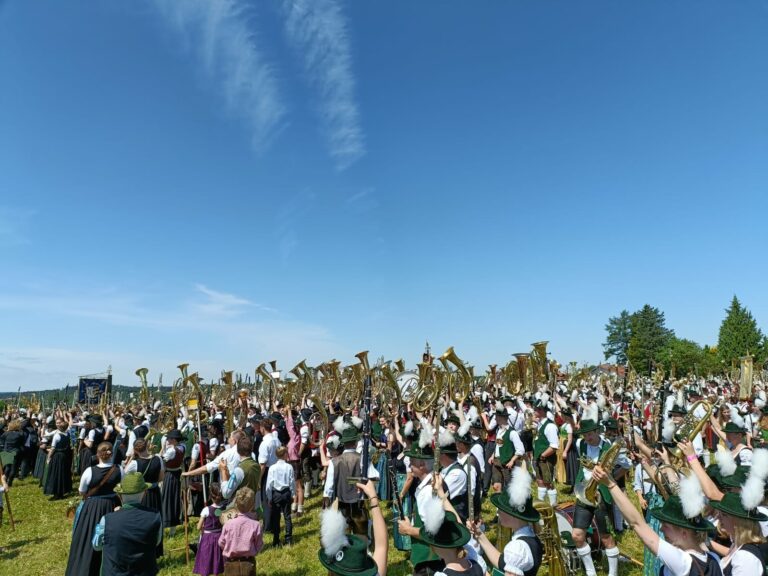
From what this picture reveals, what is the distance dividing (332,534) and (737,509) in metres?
3.45

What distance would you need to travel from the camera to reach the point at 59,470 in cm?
1447

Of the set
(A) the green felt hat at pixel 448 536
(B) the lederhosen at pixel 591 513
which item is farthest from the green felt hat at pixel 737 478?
(A) the green felt hat at pixel 448 536

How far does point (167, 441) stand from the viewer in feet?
32.4

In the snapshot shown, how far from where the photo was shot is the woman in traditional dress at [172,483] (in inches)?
388

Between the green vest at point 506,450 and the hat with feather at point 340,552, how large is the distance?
802cm

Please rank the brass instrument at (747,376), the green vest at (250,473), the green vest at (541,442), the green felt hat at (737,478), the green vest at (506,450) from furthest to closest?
the brass instrument at (747,376) < the green vest at (541,442) < the green vest at (506,450) < the green vest at (250,473) < the green felt hat at (737,478)

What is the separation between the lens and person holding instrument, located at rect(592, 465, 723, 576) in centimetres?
346

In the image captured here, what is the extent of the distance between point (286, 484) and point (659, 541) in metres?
7.05

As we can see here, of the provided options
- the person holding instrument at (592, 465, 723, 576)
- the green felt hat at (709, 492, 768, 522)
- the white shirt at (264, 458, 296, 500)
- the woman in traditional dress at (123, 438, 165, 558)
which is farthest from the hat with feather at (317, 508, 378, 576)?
the white shirt at (264, 458, 296, 500)

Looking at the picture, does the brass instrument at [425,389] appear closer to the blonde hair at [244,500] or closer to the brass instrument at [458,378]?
the brass instrument at [458,378]

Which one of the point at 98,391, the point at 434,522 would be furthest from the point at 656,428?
the point at 98,391

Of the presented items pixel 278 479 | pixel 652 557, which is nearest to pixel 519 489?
pixel 652 557

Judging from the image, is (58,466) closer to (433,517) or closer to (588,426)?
(588,426)

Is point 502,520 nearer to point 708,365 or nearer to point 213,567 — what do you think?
point 213,567
